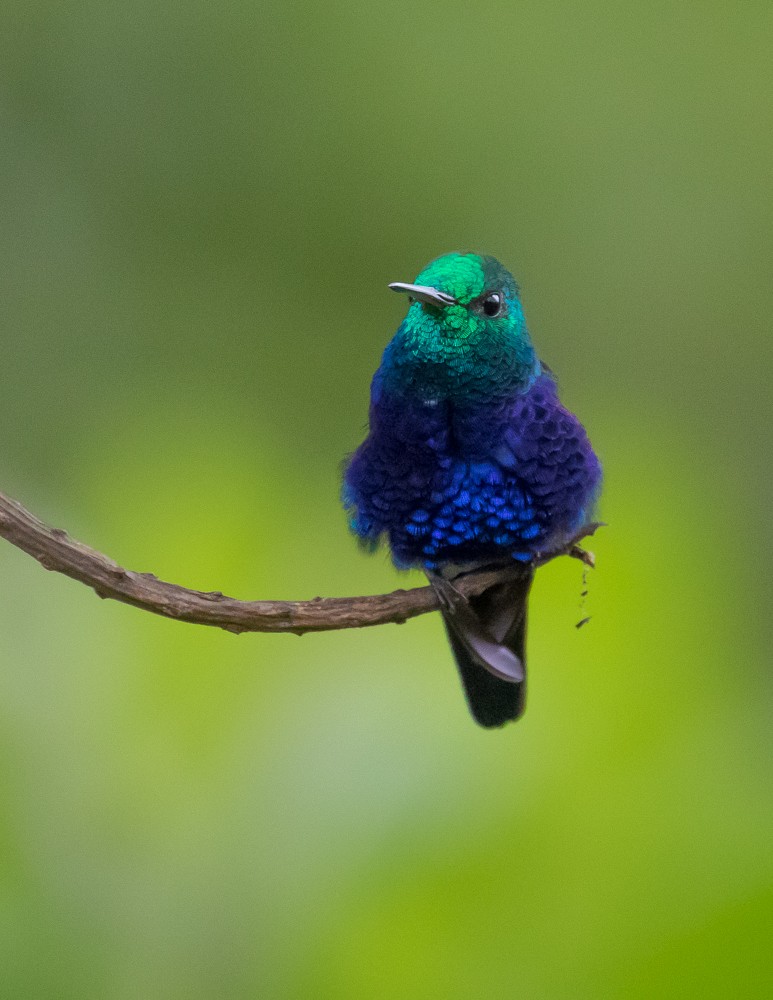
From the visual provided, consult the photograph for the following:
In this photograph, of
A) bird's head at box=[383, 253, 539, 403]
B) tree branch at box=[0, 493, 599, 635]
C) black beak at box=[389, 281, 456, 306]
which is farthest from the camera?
bird's head at box=[383, 253, 539, 403]

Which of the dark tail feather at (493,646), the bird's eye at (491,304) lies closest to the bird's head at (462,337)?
the bird's eye at (491,304)

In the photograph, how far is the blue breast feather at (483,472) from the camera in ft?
6.99

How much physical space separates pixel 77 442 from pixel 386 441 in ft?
4.43

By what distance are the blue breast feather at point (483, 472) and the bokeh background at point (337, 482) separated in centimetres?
27

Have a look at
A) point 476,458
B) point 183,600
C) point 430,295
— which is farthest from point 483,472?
point 183,600

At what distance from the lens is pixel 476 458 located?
2.15 metres

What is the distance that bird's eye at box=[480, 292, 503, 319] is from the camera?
2.05 meters

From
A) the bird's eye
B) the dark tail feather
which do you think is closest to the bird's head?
the bird's eye

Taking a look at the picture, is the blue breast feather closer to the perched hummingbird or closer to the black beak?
the perched hummingbird

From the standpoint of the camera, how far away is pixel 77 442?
3260 millimetres

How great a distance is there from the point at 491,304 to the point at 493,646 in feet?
1.97

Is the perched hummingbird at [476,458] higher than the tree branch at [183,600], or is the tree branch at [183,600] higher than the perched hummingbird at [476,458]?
the perched hummingbird at [476,458]

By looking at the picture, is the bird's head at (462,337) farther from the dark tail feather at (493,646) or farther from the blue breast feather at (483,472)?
the dark tail feather at (493,646)

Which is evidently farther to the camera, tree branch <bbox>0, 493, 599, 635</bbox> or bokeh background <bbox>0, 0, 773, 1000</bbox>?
bokeh background <bbox>0, 0, 773, 1000</bbox>
